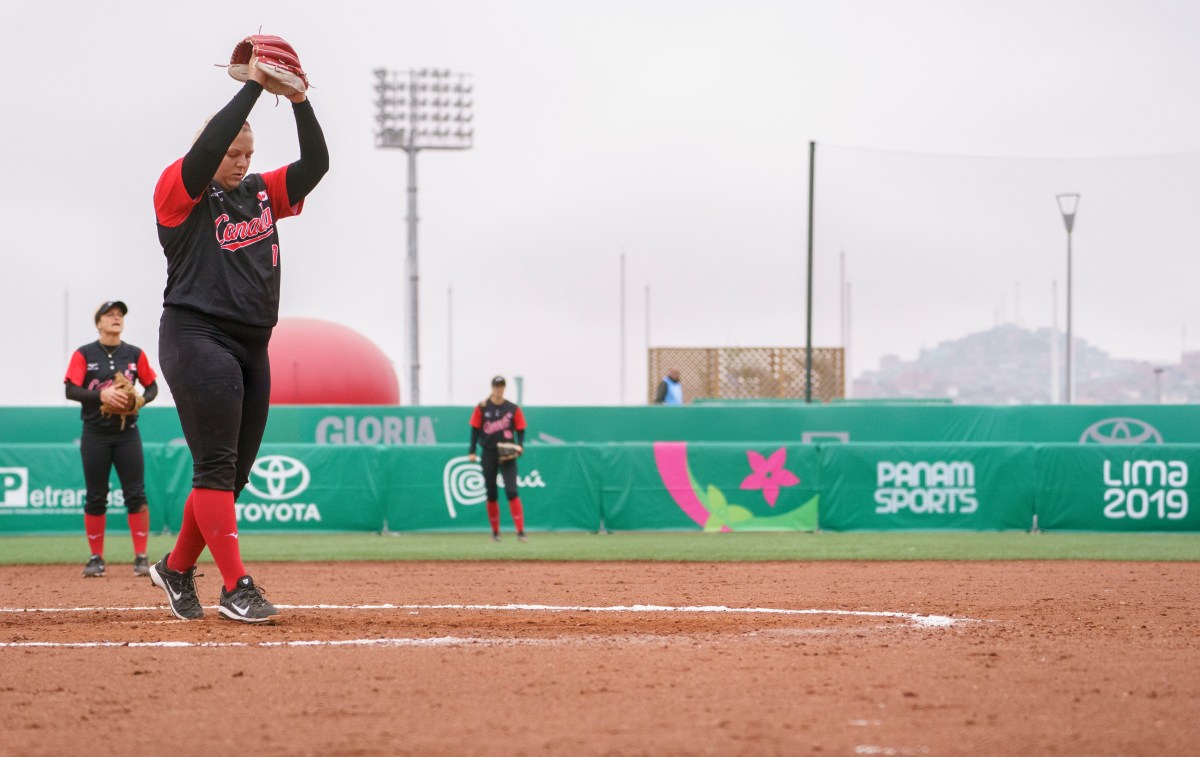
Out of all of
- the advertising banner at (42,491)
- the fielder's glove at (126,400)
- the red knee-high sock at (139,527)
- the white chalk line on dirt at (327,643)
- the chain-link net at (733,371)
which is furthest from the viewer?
the chain-link net at (733,371)

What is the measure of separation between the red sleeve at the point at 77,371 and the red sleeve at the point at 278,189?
14.4 feet

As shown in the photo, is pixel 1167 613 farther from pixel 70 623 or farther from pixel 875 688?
pixel 70 623

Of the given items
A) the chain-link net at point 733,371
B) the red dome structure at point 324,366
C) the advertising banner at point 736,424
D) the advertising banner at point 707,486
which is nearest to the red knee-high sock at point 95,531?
the advertising banner at point 707,486

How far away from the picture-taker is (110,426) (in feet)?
32.1

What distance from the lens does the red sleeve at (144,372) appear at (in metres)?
9.76

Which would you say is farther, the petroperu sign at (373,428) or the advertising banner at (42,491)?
the petroperu sign at (373,428)

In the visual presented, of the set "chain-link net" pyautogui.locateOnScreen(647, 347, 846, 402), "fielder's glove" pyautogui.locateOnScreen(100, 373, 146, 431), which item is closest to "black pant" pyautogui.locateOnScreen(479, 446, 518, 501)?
"fielder's glove" pyautogui.locateOnScreen(100, 373, 146, 431)

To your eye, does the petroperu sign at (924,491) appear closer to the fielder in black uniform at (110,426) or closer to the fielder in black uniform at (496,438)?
the fielder in black uniform at (496,438)

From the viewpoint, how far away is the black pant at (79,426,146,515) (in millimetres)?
9781

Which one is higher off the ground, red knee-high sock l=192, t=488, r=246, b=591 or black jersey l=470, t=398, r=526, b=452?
red knee-high sock l=192, t=488, r=246, b=591

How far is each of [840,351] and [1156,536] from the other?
8617 mm

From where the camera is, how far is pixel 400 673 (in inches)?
171

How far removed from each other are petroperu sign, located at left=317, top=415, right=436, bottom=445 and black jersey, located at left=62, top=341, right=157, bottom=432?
11.7 metres

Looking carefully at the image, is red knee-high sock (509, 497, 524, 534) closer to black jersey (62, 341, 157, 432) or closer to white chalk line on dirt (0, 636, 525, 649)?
black jersey (62, 341, 157, 432)
